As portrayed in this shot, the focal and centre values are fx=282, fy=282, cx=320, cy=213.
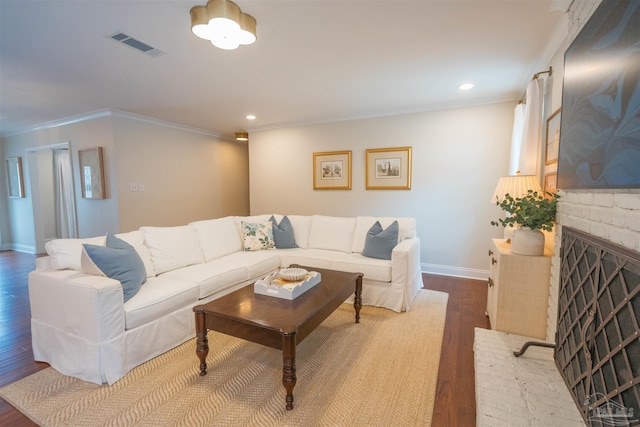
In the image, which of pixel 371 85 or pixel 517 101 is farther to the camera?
pixel 517 101

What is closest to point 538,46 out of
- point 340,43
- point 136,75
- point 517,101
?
point 517,101

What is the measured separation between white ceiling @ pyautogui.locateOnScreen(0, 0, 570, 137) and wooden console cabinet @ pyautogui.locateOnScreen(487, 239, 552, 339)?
1.64 m

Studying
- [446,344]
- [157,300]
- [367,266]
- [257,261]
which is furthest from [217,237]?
[446,344]

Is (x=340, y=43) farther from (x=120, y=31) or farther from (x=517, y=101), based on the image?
(x=517, y=101)

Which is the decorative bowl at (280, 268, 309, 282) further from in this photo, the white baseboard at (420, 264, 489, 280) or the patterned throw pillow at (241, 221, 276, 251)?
the white baseboard at (420, 264, 489, 280)

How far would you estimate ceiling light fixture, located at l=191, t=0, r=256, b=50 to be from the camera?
5.40 feet

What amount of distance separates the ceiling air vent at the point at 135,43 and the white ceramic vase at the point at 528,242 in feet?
10.2

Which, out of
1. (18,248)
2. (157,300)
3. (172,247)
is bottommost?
(18,248)

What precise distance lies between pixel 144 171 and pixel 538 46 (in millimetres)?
4990

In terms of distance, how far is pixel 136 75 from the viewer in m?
2.78

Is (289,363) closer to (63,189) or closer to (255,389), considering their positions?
(255,389)

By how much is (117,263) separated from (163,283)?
413 millimetres

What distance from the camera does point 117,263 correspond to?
1.97 meters

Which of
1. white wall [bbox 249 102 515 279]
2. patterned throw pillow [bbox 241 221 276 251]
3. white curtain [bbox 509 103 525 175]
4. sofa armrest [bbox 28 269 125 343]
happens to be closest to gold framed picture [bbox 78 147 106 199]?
patterned throw pillow [bbox 241 221 276 251]
